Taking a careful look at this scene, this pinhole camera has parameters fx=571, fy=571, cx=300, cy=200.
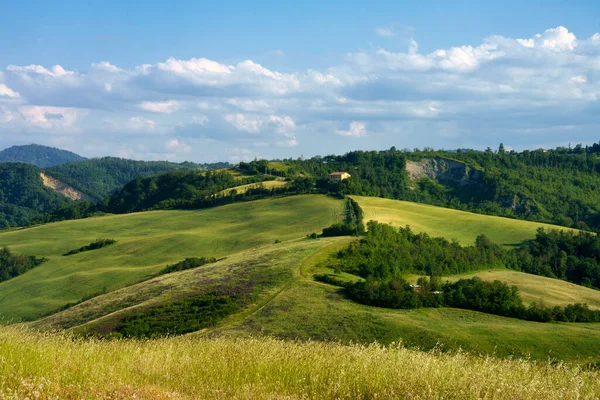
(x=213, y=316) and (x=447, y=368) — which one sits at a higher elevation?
(x=447, y=368)

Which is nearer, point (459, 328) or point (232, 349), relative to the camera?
point (232, 349)

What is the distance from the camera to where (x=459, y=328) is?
46.1 meters

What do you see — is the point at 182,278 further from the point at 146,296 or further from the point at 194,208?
the point at 194,208

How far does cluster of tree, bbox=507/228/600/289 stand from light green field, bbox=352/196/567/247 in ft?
15.1

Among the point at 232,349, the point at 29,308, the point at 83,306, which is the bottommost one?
the point at 29,308

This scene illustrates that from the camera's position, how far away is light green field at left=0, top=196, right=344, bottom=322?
9458 centimetres

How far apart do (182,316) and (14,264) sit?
274ft

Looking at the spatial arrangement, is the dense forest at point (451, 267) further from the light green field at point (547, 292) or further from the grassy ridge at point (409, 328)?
the light green field at point (547, 292)

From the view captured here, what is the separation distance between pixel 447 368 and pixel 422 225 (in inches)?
4494

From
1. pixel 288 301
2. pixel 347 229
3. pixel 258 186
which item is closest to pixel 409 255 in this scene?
pixel 347 229

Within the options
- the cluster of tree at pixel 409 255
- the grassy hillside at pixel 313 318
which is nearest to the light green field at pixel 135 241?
the grassy hillside at pixel 313 318

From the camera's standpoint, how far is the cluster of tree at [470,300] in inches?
2311

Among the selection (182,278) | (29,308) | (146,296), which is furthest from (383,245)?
(29,308)

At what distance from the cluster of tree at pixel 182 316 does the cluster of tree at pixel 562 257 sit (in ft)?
207
